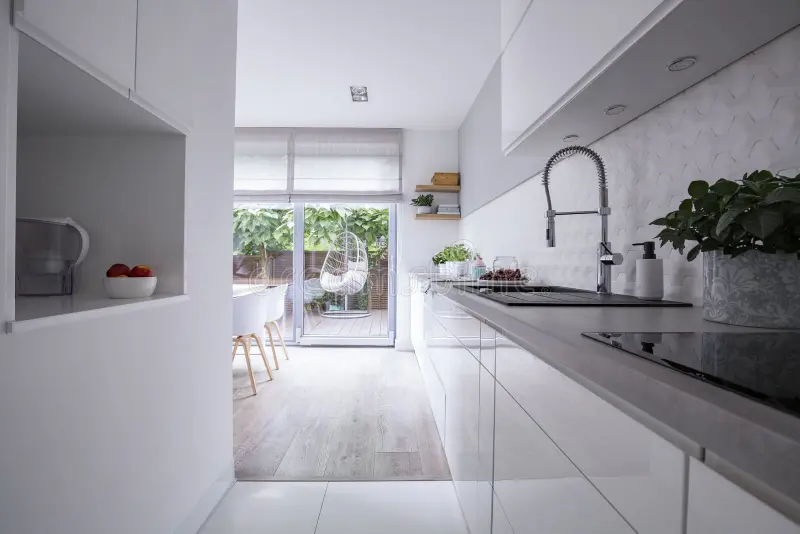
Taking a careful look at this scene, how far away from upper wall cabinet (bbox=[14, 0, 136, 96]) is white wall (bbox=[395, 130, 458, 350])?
434 cm

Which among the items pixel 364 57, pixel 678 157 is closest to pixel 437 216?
pixel 364 57

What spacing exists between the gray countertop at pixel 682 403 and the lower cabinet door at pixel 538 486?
0.16m

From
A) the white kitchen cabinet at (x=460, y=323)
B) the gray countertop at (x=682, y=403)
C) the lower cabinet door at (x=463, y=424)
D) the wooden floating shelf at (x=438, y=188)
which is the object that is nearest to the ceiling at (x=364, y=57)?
the wooden floating shelf at (x=438, y=188)

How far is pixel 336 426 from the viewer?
2871mm

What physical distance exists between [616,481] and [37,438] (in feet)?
3.68

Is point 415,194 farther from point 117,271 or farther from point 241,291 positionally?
point 117,271

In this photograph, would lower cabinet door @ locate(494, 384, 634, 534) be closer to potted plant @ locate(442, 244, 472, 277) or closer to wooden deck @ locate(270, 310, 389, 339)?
potted plant @ locate(442, 244, 472, 277)

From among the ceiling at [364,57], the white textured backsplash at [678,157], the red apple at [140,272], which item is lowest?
the red apple at [140,272]

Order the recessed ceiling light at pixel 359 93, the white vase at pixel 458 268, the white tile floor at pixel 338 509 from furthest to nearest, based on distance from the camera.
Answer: the recessed ceiling light at pixel 359 93 < the white vase at pixel 458 268 < the white tile floor at pixel 338 509

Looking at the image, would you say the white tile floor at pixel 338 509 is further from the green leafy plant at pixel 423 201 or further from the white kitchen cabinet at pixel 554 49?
the green leafy plant at pixel 423 201

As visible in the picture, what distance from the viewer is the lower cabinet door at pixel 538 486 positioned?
64 centimetres

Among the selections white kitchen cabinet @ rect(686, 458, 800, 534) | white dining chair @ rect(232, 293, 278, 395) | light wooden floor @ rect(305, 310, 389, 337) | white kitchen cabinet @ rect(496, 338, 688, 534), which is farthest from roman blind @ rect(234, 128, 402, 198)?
white kitchen cabinet @ rect(686, 458, 800, 534)

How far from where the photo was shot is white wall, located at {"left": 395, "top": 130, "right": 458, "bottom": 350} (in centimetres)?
546

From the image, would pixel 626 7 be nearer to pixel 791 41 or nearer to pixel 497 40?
pixel 791 41
